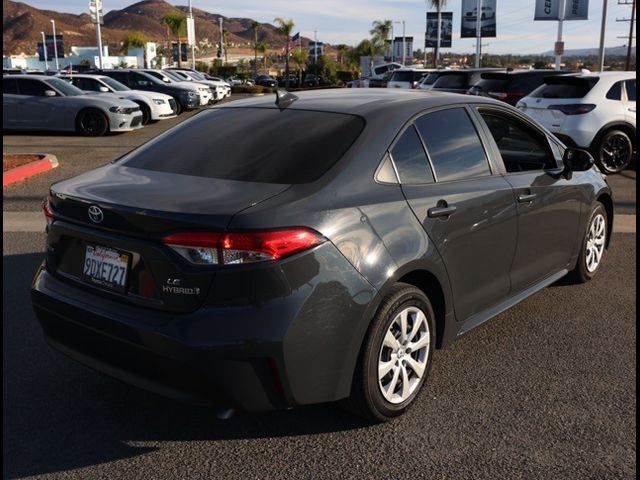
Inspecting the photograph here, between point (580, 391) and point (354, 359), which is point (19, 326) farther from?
point (580, 391)

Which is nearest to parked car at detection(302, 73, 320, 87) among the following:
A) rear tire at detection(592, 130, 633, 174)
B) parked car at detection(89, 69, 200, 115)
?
parked car at detection(89, 69, 200, 115)

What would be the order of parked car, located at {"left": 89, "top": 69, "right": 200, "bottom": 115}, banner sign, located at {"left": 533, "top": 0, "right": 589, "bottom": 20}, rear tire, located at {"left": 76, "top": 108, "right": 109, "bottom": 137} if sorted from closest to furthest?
rear tire, located at {"left": 76, "top": 108, "right": 109, "bottom": 137}, parked car, located at {"left": 89, "top": 69, "right": 200, "bottom": 115}, banner sign, located at {"left": 533, "top": 0, "right": 589, "bottom": 20}

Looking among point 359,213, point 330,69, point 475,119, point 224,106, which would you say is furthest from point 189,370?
point 330,69

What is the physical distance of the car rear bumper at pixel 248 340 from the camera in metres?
2.79

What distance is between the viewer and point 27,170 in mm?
10359

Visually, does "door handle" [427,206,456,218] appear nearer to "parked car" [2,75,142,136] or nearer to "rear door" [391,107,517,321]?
"rear door" [391,107,517,321]

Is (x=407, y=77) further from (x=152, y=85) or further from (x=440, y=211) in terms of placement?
(x=440, y=211)

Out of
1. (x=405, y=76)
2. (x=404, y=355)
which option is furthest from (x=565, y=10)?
(x=404, y=355)

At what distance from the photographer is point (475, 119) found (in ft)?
13.7

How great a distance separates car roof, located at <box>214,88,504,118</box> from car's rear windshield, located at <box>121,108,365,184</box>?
96 millimetres

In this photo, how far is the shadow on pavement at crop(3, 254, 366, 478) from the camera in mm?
3125

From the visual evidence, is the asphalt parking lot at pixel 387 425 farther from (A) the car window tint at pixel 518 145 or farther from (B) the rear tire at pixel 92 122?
(B) the rear tire at pixel 92 122

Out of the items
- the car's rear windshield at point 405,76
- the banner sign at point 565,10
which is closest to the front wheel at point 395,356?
the car's rear windshield at point 405,76

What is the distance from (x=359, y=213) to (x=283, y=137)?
720mm
